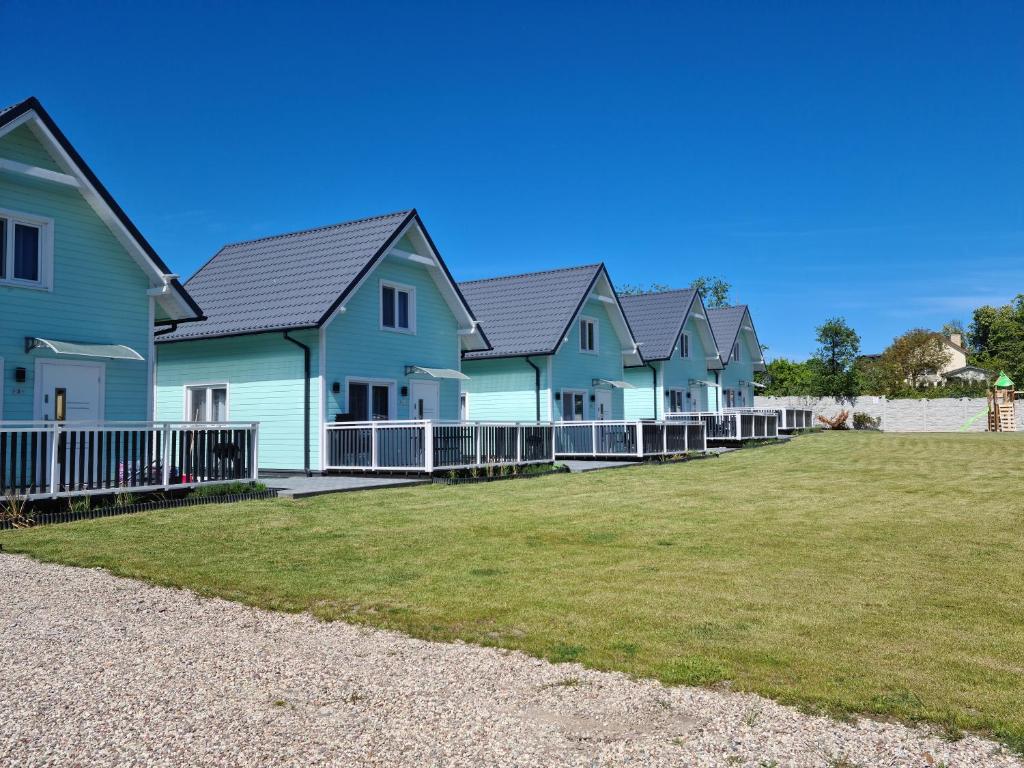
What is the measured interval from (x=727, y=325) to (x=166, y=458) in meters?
38.3

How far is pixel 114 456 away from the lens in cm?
1360

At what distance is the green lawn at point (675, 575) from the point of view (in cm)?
504

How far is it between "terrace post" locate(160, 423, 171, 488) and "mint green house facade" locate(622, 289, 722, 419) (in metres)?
24.4

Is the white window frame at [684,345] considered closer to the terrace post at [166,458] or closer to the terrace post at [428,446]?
the terrace post at [428,446]

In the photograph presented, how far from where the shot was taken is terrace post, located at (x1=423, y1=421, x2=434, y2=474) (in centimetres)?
1848

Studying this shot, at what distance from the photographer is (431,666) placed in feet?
16.8

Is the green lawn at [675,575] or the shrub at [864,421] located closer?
the green lawn at [675,575]

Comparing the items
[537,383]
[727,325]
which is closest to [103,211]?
[537,383]

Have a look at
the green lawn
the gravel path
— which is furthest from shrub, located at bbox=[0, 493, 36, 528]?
the gravel path

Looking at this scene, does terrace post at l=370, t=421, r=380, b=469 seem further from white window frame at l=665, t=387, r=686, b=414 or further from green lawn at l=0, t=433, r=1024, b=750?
white window frame at l=665, t=387, r=686, b=414

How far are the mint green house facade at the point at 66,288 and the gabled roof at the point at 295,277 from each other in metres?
3.83

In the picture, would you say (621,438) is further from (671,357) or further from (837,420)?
(837,420)

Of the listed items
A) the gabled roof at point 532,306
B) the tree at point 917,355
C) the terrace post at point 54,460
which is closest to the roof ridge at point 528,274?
the gabled roof at point 532,306

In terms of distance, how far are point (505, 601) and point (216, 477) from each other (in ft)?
31.3
